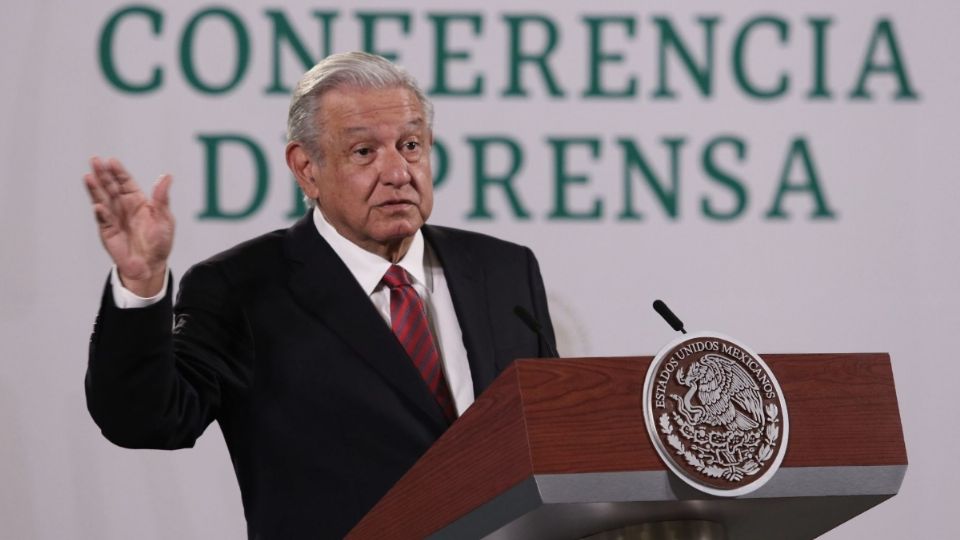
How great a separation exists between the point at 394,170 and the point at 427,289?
209mm

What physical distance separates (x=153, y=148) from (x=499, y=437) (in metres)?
2.06

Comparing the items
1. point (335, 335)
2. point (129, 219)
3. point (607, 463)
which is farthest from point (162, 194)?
point (607, 463)

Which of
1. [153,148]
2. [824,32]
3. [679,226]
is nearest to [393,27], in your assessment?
[153,148]

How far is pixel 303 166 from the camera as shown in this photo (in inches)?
88.2

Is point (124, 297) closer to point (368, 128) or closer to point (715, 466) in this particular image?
point (368, 128)

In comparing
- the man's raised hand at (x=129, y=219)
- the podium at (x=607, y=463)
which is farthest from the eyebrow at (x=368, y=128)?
the podium at (x=607, y=463)

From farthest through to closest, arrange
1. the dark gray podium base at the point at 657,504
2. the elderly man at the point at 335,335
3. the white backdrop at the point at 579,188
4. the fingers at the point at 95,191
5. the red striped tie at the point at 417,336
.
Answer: the white backdrop at the point at 579,188 < the red striped tie at the point at 417,336 < the elderly man at the point at 335,335 < the fingers at the point at 95,191 < the dark gray podium base at the point at 657,504

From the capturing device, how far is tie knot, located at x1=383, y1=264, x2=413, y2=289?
7.07ft

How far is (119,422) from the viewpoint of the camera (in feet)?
5.82

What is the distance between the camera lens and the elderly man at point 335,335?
194 centimetres

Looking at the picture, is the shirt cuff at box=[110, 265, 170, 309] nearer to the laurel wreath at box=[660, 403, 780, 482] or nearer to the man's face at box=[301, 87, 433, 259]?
the man's face at box=[301, 87, 433, 259]

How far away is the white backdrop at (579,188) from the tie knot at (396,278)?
3.69ft

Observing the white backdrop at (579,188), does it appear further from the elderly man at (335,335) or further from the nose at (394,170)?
the nose at (394,170)

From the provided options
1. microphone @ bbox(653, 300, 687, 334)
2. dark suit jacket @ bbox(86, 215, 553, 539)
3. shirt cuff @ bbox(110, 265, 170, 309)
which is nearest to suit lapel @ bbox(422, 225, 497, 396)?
dark suit jacket @ bbox(86, 215, 553, 539)
